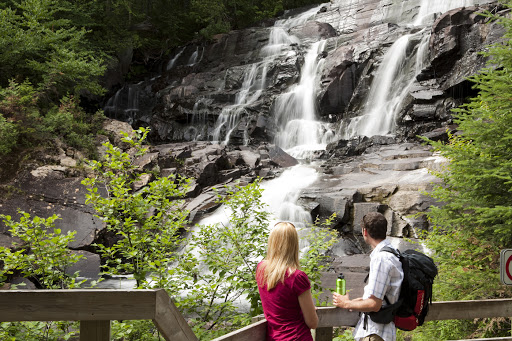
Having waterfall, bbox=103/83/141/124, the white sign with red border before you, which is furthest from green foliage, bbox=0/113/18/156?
the white sign with red border

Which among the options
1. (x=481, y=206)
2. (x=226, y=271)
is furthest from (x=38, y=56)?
(x=481, y=206)

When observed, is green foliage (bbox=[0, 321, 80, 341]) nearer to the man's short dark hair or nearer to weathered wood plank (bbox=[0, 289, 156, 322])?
weathered wood plank (bbox=[0, 289, 156, 322])

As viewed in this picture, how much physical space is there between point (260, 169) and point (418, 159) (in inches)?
248

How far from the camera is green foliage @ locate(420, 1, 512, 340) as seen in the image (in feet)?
19.4

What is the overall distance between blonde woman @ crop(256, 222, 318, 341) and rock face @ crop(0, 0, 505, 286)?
7122 mm

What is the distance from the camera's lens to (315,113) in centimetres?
2414

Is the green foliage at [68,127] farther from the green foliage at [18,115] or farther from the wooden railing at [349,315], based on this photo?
the wooden railing at [349,315]

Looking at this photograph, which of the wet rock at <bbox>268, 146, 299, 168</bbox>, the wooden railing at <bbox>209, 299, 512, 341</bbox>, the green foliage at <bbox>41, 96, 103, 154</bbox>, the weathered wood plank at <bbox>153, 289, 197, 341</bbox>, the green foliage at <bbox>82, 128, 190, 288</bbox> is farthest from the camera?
the wet rock at <bbox>268, 146, 299, 168</bbox>

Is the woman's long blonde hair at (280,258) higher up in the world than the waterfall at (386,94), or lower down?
lower down

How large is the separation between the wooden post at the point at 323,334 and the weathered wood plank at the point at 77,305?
1468 mm

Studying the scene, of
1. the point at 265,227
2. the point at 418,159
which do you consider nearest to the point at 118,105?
the point at 418,159

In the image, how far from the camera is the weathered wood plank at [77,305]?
2047 millimetres

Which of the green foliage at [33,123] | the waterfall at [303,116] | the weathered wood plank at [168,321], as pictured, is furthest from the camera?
the waterfall at [303,116]

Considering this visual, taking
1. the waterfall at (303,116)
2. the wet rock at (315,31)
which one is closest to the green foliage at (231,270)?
the waterfall at (303,116)
